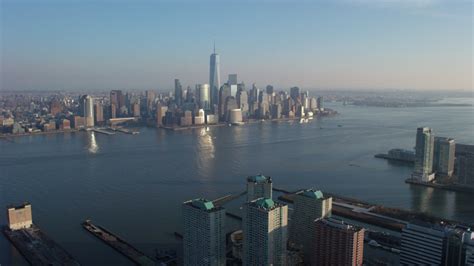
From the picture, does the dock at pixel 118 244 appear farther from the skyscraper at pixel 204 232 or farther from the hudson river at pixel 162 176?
the skyscraper at pixel 204 232

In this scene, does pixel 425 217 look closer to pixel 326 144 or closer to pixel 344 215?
pixel 344 215

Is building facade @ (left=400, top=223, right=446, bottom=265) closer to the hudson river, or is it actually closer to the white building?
the hudson river

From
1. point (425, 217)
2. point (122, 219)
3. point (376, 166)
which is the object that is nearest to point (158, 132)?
point (376, 166)

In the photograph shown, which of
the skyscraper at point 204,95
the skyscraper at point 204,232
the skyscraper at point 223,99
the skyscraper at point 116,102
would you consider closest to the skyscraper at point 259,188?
the skyscraper at point 204,232

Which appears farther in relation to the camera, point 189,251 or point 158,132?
point 158,132

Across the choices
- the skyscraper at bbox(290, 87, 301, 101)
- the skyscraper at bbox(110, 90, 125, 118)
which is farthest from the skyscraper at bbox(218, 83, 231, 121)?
the skyscraper at bbox(290, 87, 301, 101)
